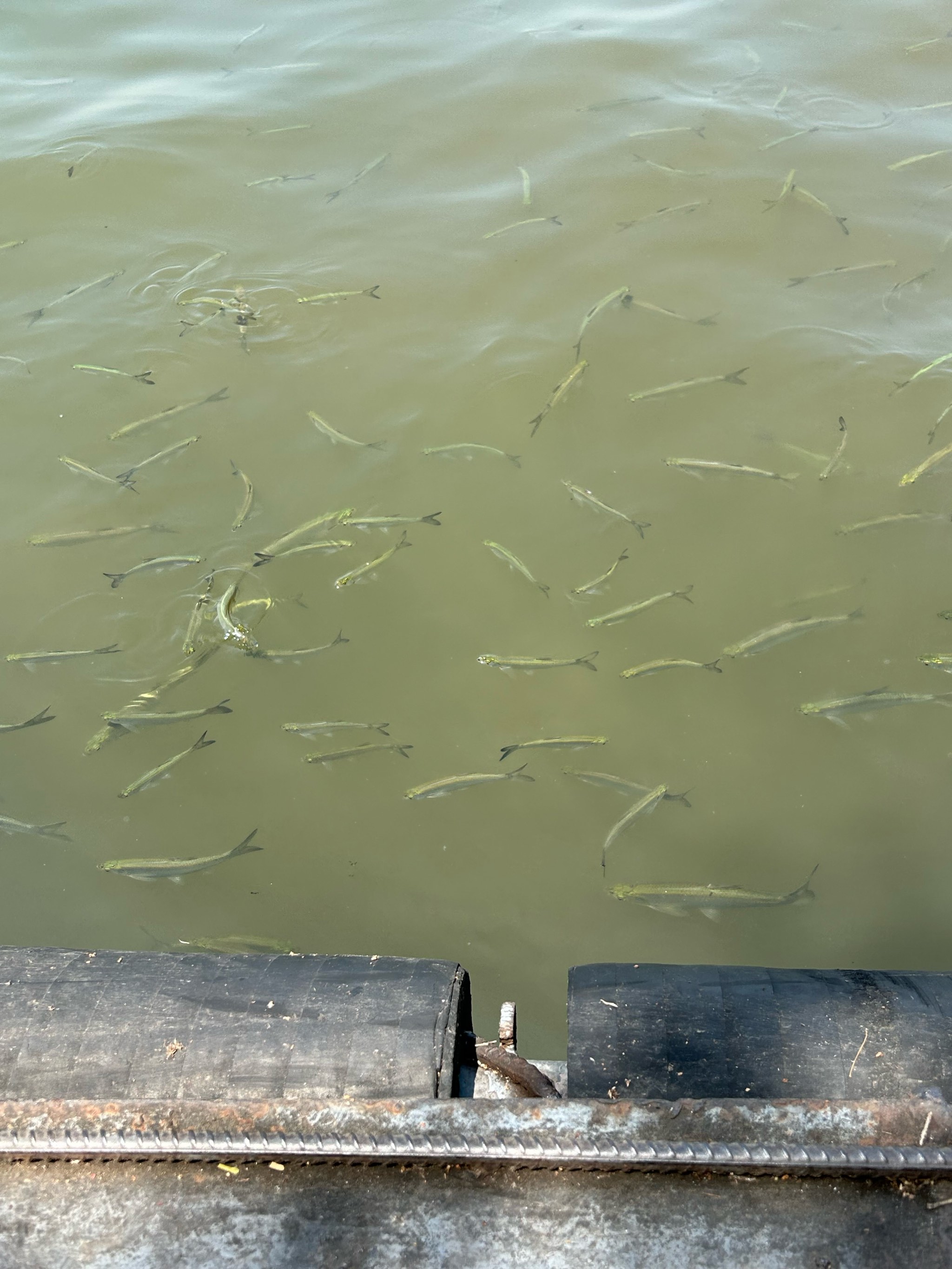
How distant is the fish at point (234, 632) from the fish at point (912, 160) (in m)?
6.04

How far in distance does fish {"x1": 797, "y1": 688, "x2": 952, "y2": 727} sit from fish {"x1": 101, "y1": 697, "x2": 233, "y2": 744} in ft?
8.90

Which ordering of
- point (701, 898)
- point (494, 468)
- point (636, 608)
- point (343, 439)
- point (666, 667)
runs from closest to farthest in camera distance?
1. point (701, 898)
2. point (666, 667)
3. point (636, 608)
4. point (494, 468)
5. point (343, 439)

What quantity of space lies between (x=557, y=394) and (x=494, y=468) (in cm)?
65

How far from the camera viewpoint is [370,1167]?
214 cm

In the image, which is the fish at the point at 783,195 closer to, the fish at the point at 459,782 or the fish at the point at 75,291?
the fish at the point at 75,291

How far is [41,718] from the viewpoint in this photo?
4.71m

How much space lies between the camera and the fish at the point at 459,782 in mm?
4297

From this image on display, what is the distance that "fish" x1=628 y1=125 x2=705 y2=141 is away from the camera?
772cm

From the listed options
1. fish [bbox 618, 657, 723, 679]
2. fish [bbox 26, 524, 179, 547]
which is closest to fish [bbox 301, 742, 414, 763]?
fish [bbox 618, 657, 723, 679]

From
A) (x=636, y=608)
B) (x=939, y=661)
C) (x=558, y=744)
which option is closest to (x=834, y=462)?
(x=939, y=661)

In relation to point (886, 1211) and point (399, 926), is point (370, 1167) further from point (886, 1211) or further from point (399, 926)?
point (399, 926)

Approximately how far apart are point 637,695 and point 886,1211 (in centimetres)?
274

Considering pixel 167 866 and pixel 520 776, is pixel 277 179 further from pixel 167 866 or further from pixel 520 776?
pixel 167 866

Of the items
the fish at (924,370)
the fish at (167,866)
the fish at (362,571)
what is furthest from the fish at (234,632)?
the fish at (924,370)
